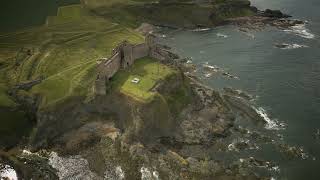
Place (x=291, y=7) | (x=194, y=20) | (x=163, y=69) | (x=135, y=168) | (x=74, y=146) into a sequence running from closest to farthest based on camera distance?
(x=135, y=168) → (x=74, y=146) → (x=163, y=69) → (x=194, y=20) → (x=291, y=7)

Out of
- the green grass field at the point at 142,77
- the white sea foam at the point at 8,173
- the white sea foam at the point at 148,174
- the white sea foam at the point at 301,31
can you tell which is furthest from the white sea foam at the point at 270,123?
the white sea foam at the point at 301,31

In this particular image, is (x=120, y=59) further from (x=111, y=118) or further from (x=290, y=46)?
(x=290, y=46)

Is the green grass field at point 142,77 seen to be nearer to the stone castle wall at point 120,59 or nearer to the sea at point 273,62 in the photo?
the stone castle wall at point 120,59

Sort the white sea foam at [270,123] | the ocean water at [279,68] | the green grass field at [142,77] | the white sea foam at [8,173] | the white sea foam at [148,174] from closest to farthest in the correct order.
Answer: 1. the white sea foam at [148,174]
2. the white sea foam at [8,173]
3. the ocean water at [279,68]
4. the white sea foam at [270,123]
5. the green grass field at [142,77]

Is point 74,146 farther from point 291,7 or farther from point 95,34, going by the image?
point 291,7

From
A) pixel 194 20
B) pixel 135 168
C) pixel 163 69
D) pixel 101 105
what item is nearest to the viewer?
pixel 135 168

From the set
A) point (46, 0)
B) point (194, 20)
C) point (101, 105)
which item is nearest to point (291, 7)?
point (194, 20)
